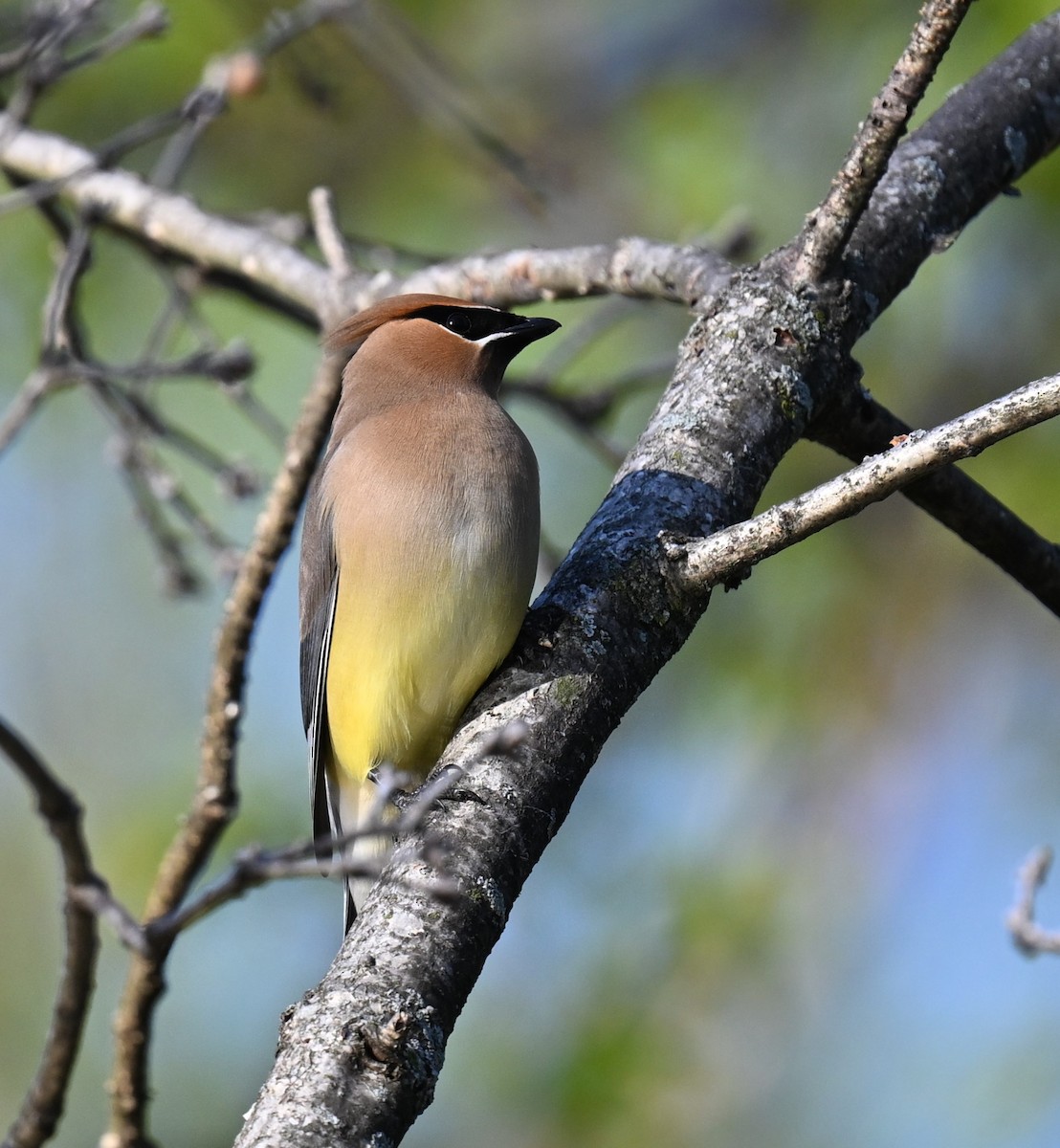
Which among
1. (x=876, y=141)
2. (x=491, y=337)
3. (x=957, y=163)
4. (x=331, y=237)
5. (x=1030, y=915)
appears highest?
(x=331, y=237)

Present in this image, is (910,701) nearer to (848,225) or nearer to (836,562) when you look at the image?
(836,562)

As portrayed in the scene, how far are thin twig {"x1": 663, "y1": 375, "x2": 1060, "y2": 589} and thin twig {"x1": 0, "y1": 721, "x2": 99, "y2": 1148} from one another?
52.3 inches

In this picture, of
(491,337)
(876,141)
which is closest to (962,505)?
(876,141)

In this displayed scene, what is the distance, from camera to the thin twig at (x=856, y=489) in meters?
2.50

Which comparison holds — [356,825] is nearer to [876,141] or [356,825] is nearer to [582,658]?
[582,658]

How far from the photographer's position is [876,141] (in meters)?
3.02

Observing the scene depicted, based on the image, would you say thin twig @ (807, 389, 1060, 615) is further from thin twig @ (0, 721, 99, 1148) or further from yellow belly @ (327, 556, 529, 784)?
thin twig @ (0, 721, 99, 1148)

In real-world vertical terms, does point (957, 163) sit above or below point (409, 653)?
above

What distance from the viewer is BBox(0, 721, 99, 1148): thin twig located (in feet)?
10.8

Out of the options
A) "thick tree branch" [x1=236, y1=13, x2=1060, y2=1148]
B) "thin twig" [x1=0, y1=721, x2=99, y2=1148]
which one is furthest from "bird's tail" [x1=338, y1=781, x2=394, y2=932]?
"thick tree branch" [x1=236, y1=13, x2=1060, y2=1148]

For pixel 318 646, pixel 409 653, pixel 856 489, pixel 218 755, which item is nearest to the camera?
pixel 856 489

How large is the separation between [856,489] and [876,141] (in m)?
0.75

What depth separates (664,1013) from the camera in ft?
21.2

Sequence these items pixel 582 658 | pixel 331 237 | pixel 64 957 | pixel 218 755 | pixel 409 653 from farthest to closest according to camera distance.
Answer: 1. pixel 331 237
2. pixel 218 755
3. pixel 409 653
4. pixel 64 957
5. pixel 582 658
